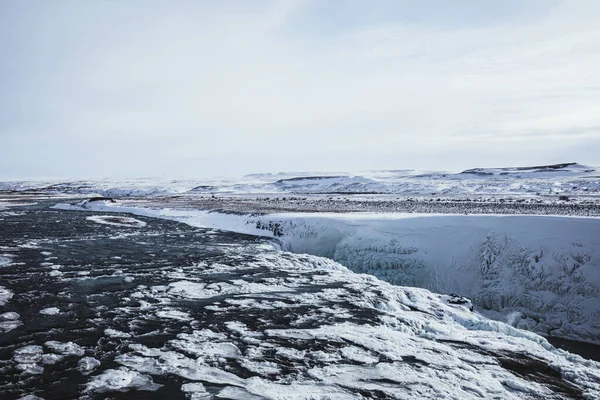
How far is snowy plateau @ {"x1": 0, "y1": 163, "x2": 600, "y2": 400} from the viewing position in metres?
5.31

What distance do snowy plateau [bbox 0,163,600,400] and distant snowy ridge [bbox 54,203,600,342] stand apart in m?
0.04

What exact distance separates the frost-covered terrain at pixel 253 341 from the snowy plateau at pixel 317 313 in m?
0.03

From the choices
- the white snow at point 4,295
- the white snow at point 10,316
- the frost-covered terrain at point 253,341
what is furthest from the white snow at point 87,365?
the white snow at point 4,295

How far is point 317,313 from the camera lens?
805 centimetres

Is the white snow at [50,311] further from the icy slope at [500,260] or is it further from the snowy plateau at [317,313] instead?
the icy slope at [500,260]

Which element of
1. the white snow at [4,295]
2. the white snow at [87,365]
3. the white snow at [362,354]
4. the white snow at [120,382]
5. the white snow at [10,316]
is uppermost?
the white snow at [4,295]

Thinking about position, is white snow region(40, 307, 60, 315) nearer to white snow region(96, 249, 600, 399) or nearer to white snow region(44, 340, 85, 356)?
white snow region(44, 340, 85, 356)

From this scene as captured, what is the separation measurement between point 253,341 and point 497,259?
805 centimetres

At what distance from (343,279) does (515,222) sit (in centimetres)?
569

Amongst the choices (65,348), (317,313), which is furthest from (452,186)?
(65,348)

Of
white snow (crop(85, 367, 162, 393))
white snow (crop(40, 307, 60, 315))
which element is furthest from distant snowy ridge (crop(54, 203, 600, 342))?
Result: white snow (crop(40, 307, 60, 315))

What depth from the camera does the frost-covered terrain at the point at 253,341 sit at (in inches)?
203

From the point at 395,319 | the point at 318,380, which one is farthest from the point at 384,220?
the point at 318,380

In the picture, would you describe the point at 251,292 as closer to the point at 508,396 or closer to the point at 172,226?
the point at 508,396
